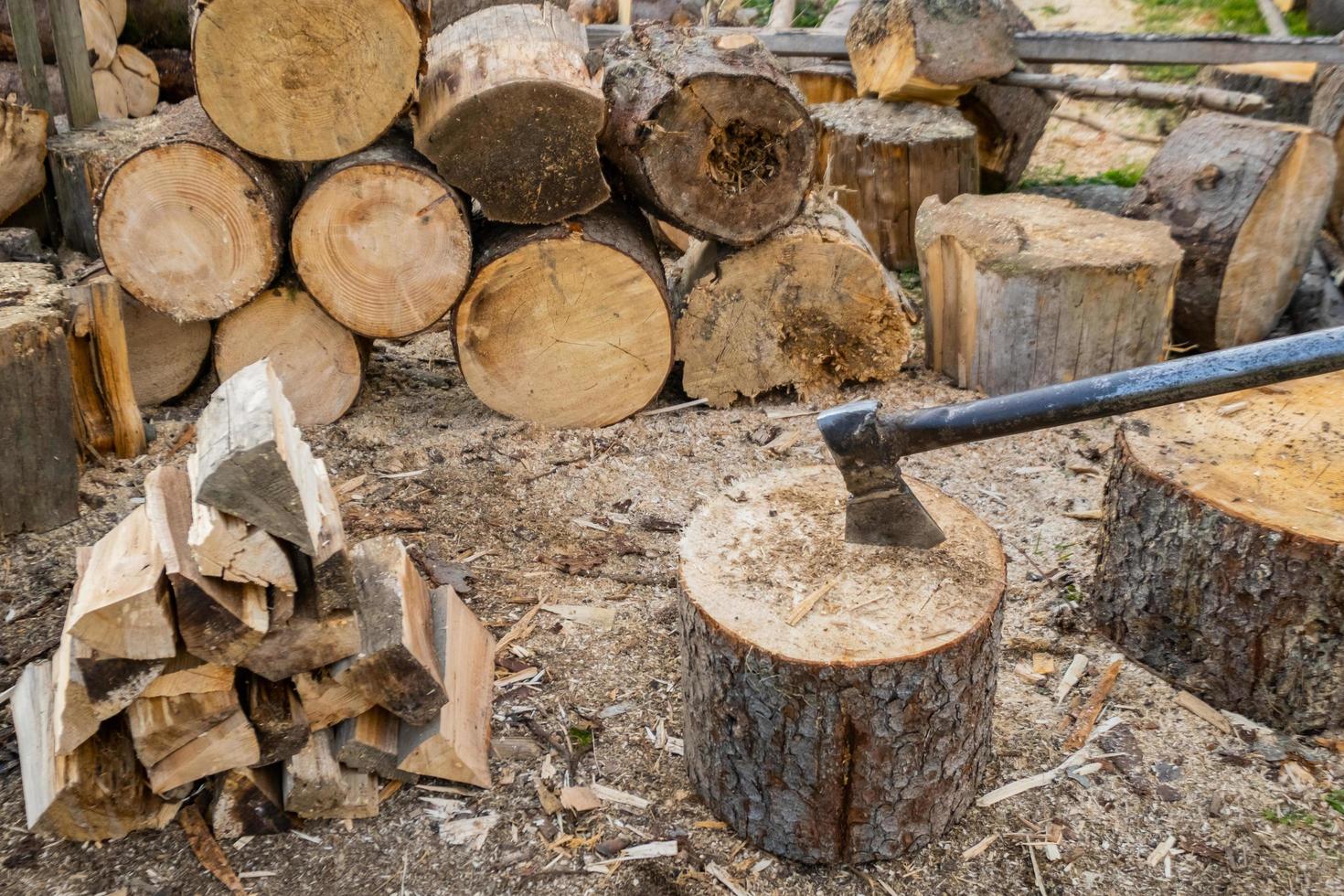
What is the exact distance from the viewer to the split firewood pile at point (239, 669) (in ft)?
7.09

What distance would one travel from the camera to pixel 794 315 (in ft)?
14.4

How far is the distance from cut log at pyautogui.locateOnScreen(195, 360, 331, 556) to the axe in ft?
3.59

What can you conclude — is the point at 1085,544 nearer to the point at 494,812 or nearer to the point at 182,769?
the point at 494,812

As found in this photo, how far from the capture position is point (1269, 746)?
2.68 meters

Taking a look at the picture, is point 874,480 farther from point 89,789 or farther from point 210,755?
point 89,789

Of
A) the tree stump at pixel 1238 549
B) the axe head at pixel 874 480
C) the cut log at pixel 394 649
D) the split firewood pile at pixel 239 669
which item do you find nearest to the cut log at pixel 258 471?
the split firewood pile at pixel 239 669

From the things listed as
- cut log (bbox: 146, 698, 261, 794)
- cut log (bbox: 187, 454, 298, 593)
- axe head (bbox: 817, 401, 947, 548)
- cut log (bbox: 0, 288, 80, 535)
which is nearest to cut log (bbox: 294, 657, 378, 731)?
cut log (bbox: 146, 698, 261, 794)

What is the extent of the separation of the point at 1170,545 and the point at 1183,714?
18.1 inches

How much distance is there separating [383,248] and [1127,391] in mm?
2711

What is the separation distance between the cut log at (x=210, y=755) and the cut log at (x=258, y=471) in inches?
19.3

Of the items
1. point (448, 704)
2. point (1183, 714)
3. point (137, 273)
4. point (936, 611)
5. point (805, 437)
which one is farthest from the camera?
point (805, 437)

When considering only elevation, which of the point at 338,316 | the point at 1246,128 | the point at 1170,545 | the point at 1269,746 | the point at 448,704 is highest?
the point at 1246,128

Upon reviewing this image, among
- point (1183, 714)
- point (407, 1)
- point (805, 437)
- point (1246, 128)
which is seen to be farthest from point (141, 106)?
point (1183, 714)

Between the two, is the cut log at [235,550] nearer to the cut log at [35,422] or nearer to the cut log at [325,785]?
the cut log at [325,785]
